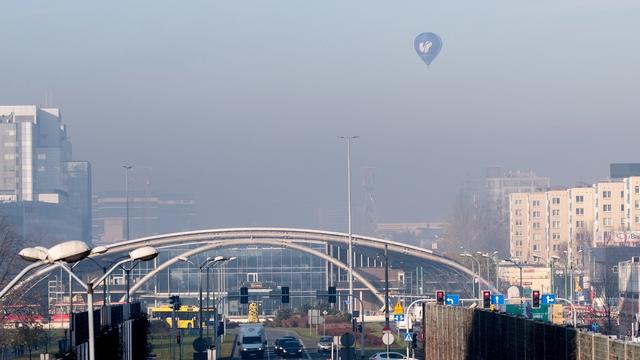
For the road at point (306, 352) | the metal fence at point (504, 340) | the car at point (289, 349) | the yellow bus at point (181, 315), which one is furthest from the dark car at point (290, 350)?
the yellow bus at point (181, 315)

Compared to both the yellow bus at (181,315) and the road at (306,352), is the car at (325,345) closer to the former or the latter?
the road at (306,352)

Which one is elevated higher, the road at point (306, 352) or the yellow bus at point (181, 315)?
the yellow bus at point (181, 315)

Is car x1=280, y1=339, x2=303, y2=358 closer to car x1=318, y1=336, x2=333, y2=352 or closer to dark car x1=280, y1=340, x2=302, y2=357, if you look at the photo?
dark car x1=280, y1=340, x2=302, y2=357

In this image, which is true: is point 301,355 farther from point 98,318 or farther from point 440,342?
point 98,318

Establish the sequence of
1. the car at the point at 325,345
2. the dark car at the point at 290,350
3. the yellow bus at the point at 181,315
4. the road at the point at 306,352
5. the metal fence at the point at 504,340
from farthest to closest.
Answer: the yellow bus at the point at 181,315 → the car at the point at 325,345 → the dark car at the point at 290,350 → the road at the point at 306,352 → the metal fence at the point at 504,340

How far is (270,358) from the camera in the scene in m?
114

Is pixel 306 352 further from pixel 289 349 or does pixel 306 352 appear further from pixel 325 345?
pixel 289 349

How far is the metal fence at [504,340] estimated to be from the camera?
41.5 meters

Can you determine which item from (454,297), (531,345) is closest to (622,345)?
(531,345)

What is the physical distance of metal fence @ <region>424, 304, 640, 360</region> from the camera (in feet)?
136

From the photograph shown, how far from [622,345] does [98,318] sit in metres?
21.6

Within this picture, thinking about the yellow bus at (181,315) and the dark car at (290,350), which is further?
the yellow bus at (181,315)

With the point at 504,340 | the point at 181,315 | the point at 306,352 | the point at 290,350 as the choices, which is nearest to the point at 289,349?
the point at 290,350

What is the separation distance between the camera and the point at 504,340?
57.2 metres
